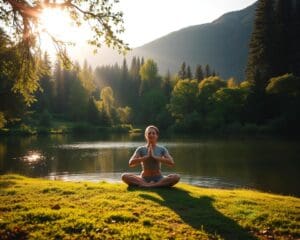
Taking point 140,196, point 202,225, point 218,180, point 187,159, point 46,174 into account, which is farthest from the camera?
point 187,159

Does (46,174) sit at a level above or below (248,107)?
below

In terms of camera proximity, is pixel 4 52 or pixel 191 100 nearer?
pixel 4 52

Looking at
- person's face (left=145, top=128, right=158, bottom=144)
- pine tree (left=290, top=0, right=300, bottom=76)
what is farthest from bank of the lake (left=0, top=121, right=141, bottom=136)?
person's face (left=145, top=128, right=158, bottom=144)

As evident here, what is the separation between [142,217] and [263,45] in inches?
3278

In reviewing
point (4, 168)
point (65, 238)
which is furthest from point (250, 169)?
point (65, 238)

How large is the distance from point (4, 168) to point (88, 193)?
2397 cm

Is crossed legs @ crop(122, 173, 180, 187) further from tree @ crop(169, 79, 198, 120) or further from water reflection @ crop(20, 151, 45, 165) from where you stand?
tree @ crop(169, 79, 198, 120)

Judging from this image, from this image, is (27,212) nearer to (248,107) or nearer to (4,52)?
(4,52)

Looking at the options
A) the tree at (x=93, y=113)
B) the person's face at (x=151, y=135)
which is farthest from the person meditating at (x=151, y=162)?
the tree at (x=93, y=113)

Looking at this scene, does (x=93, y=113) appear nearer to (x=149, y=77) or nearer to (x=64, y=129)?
(x=64, y=129)

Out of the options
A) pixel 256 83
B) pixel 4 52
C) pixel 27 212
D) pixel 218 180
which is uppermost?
pixel 256 83

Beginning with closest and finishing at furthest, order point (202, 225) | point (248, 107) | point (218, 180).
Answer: point (202, 225), point (218, 180), point (248, 107)

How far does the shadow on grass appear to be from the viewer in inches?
340

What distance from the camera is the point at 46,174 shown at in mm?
31828
